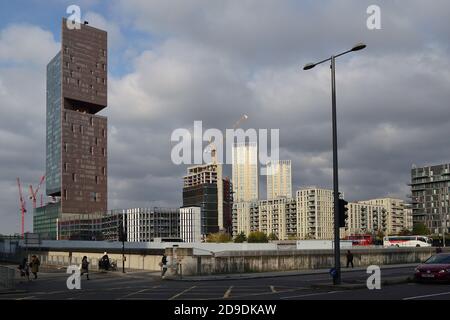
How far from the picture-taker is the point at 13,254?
7069 cm

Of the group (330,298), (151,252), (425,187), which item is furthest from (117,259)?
(425,187)

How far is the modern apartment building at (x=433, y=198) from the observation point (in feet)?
621

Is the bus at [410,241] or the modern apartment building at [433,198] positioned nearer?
the bus at [410,241]

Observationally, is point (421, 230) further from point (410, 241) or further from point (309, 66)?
point (309, 66)

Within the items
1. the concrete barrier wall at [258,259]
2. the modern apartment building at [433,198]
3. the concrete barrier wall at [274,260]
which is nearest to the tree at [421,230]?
the modern apartment building at [433,198]

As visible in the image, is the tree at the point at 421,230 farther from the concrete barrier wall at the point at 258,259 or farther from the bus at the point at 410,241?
the concrete barrier wall at the point at 258,259

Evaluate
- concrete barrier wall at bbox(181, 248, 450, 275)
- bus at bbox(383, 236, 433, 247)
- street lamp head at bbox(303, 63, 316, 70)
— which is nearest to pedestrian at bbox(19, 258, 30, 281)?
concrete barrier wall at bbox(181, 248, 450, 275)

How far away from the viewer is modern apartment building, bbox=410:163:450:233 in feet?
621

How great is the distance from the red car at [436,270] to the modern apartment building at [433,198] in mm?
173082

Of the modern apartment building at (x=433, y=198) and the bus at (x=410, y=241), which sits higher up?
Result: the modern apartment building at (x=433, y=198)

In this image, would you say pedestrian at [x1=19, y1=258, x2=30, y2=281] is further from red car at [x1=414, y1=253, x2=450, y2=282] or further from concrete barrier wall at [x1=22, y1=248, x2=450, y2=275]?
red car at [x1=414, y1=253, x2=450, y2=282]

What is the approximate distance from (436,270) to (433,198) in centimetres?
17926
